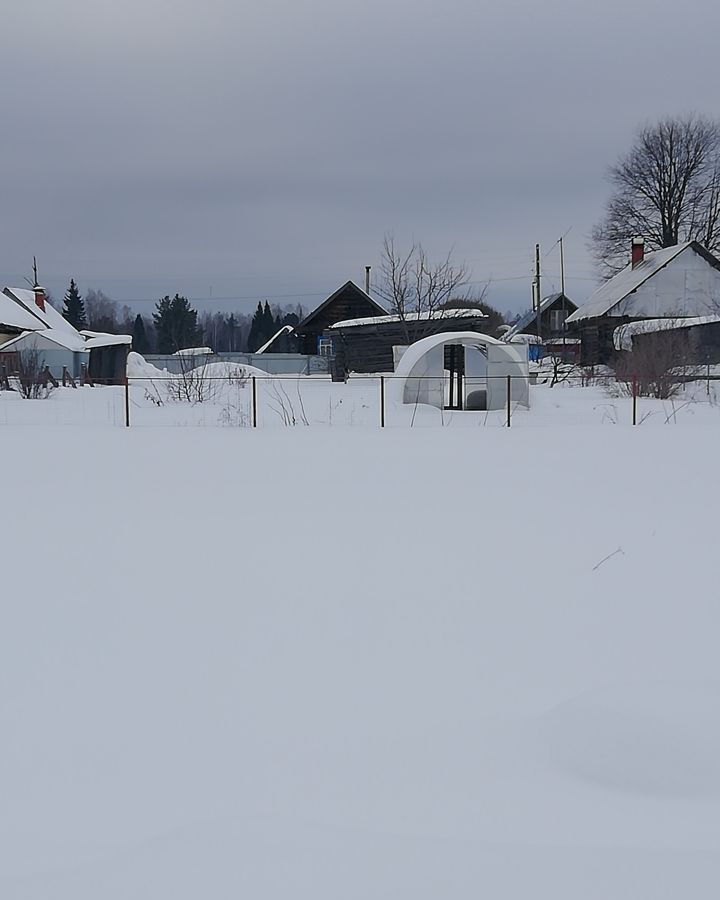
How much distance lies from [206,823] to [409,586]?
3131mm

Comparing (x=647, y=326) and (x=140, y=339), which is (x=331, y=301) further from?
(x=140, y=339)

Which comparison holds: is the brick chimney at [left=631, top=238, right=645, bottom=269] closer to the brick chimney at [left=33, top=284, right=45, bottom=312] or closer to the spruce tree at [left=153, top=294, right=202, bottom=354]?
the brick chimney at [left=33, top=284, right=45, bottom=312]

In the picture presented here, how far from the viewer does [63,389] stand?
33344 millimetres

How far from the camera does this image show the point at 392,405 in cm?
2367

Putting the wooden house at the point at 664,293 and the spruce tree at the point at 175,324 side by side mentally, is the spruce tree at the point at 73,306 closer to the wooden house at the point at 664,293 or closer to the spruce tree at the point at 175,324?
the spruce tree at the point at 175,324

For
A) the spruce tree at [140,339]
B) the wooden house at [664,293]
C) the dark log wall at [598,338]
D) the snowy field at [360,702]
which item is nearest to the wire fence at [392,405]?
the snowy field at [360,702]

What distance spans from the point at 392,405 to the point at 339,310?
25.6m

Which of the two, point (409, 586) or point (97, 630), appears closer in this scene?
point (97, 630)

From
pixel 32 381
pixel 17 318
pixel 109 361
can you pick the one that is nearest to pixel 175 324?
pixel 17 318

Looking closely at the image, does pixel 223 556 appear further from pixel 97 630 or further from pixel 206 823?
pixel 206 823

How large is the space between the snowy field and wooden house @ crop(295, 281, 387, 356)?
130 feet

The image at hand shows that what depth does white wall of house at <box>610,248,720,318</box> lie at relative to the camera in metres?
42.1

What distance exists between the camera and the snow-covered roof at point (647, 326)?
34531 millimetres

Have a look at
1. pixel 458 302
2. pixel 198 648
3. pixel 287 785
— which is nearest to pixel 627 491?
pixel 198 648
